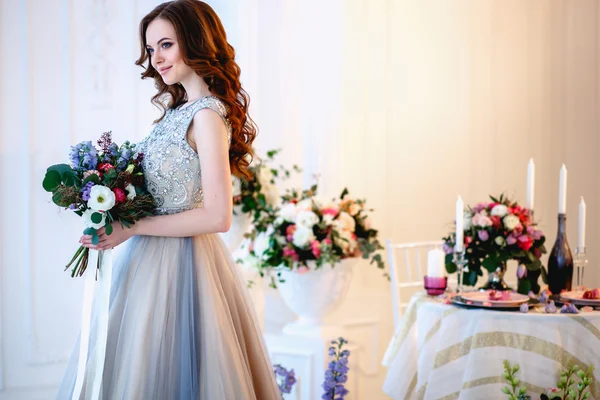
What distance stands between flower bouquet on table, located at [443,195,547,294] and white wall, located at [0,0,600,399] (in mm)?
804

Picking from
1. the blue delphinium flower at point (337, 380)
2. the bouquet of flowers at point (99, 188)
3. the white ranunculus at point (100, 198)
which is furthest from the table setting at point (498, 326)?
the white ranunculus at point (100, 198)

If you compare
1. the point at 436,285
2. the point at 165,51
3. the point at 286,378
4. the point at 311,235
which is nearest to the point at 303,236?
the point at 311,235

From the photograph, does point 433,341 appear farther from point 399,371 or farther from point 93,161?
point 93,161

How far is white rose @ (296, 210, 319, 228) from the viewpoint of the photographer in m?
3.44

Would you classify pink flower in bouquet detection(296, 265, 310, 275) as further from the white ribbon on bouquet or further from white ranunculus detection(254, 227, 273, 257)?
the white ribbon on bouquet

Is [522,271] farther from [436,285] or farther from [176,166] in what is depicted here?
[176,166]

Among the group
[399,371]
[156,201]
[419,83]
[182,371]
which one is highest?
[419,83]

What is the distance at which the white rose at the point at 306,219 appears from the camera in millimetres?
3438

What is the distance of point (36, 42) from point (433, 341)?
2345 millimetres

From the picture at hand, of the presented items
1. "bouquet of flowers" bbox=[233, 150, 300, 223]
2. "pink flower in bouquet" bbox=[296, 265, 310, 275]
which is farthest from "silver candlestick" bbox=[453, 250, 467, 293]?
"bouquet of flowers" bbox=[233, 150, 300, 223]

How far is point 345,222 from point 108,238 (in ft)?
5.39

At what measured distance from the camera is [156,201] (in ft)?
7.02

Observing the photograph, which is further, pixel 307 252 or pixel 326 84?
pixel 326 84

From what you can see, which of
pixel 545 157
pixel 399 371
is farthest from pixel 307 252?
pixel 545 157
